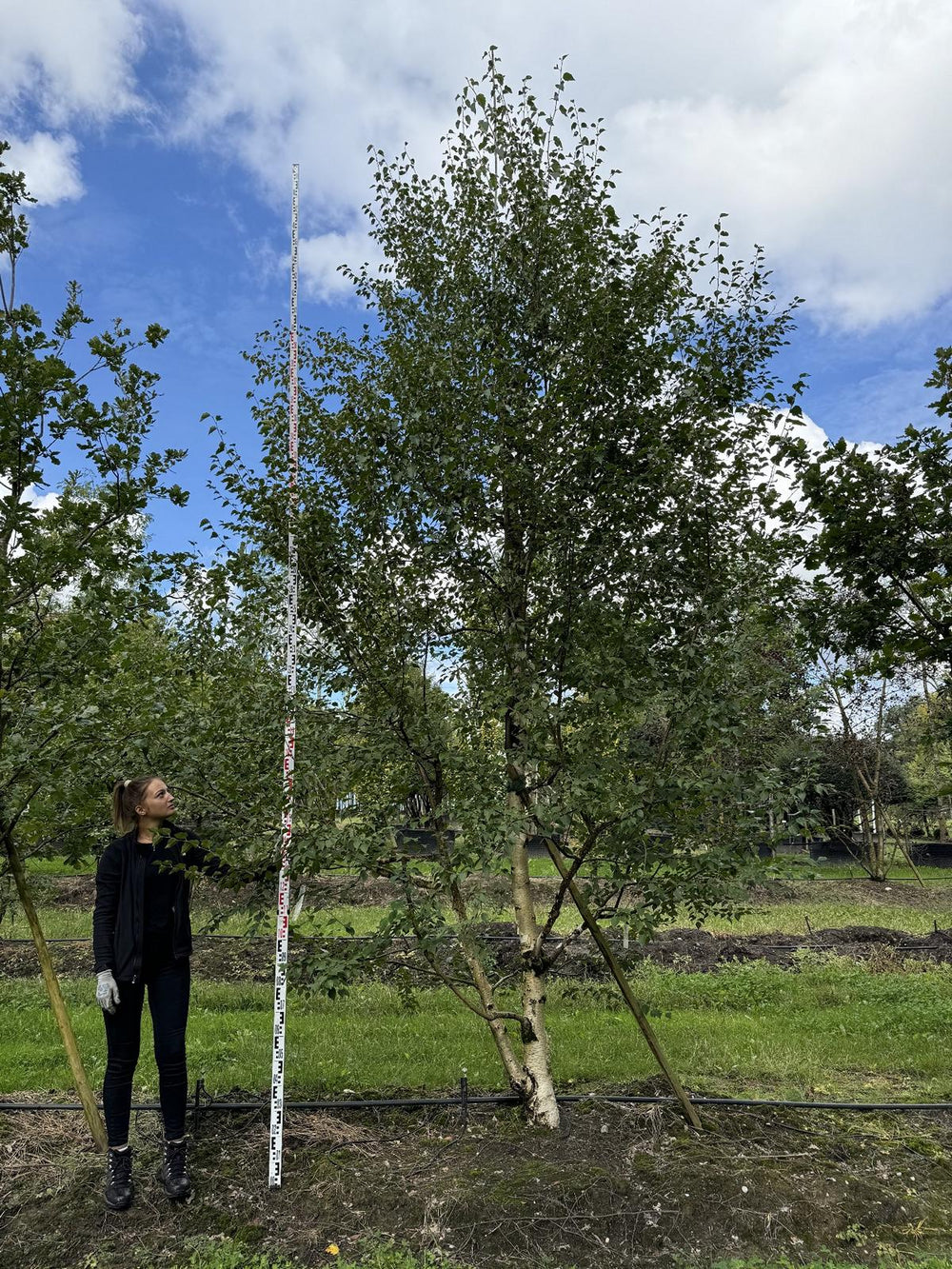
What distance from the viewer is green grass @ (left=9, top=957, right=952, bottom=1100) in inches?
242

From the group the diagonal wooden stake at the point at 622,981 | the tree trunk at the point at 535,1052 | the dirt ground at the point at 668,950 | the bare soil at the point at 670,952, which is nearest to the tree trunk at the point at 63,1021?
the tree trunk at the point at 535,1052

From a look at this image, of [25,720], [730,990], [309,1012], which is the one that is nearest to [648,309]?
[25,720]

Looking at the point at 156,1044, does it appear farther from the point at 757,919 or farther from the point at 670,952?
the point at 757,919

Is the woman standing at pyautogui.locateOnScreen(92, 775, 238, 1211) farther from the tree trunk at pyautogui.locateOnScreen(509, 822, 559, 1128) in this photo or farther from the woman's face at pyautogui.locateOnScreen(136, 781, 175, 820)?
the tree trunk at pyautogui.locateOnScreen(509, 822, 559, 1128)

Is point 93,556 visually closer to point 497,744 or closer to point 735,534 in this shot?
point 497,744

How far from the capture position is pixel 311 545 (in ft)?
15.3

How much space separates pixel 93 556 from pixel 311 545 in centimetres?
108

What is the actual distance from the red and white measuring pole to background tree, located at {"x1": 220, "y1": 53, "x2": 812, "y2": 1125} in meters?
0.13

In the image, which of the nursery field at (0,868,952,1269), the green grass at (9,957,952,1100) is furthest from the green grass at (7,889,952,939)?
the nursery field at (0,868,952,1269)

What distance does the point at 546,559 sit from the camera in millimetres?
4965

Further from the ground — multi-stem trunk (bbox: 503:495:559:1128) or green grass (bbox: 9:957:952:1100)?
multi-stem trunk (bbox: 503:495:559:1128)

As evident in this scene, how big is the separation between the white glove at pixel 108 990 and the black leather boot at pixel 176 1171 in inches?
28.1

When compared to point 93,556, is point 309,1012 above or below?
below

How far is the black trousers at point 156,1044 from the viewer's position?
13.3ft
